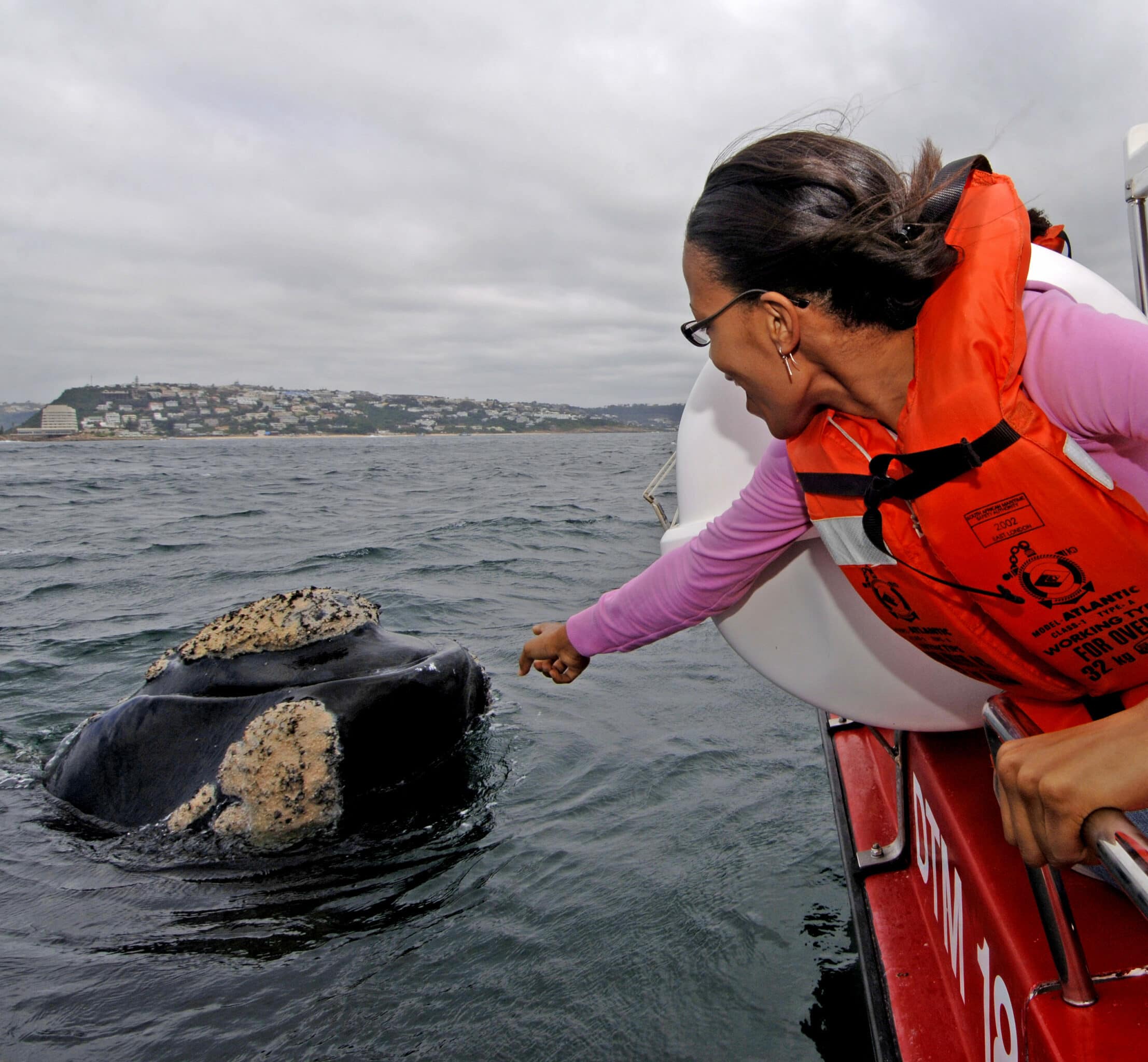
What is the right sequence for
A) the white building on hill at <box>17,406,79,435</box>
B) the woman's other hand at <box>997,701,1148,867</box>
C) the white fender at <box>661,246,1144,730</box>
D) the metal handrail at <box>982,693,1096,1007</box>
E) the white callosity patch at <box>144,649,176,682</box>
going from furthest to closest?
the white building on hill at <box>17,406,79,435</box>, the white callosity patch at <box>144,649,176,682</box>, the white fender at <box>661,246,1144,730</box>, the metal handrail at <box>982,693,1096,1007</box>, the woman's other hand at <box>997,701,1148,867</box>

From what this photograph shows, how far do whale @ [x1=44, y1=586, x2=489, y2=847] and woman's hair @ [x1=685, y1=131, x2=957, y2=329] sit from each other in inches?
99.8

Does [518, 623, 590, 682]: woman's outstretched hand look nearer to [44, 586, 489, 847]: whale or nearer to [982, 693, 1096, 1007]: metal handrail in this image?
[44, 586, 489, 847]: whale

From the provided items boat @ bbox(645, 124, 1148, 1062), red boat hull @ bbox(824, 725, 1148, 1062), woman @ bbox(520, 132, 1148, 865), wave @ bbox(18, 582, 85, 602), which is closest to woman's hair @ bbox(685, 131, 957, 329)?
woman @ bbox(520, 132, 1148, 865)

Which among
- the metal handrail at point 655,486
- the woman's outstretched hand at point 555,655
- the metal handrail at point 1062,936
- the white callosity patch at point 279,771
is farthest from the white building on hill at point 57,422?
the metal handrail at point 1062,936

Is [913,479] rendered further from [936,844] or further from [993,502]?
[936,844]

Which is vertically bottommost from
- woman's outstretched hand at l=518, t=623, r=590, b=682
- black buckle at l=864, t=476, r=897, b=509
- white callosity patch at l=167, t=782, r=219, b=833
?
white callosity patch at l=167, t=782, r=219, b=833

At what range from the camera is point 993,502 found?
1.58 metres

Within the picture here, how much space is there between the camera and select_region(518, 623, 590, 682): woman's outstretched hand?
269cm

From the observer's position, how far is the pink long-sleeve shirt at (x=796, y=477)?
4.53ft

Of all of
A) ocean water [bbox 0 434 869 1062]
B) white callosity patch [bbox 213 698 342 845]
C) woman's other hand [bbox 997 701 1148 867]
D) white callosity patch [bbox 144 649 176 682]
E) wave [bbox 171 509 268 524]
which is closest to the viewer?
woman's other hand [bbox 997 701 1148 867]

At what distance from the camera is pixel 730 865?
A: 3498 millimetres

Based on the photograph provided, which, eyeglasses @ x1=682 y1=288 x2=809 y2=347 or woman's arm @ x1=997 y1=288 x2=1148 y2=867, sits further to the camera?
eyeglasses @ x1=682 y1=288 x2=809 y2=347

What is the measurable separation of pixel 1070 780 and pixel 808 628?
1.15m

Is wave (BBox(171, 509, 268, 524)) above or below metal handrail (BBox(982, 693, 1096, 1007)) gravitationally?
below
